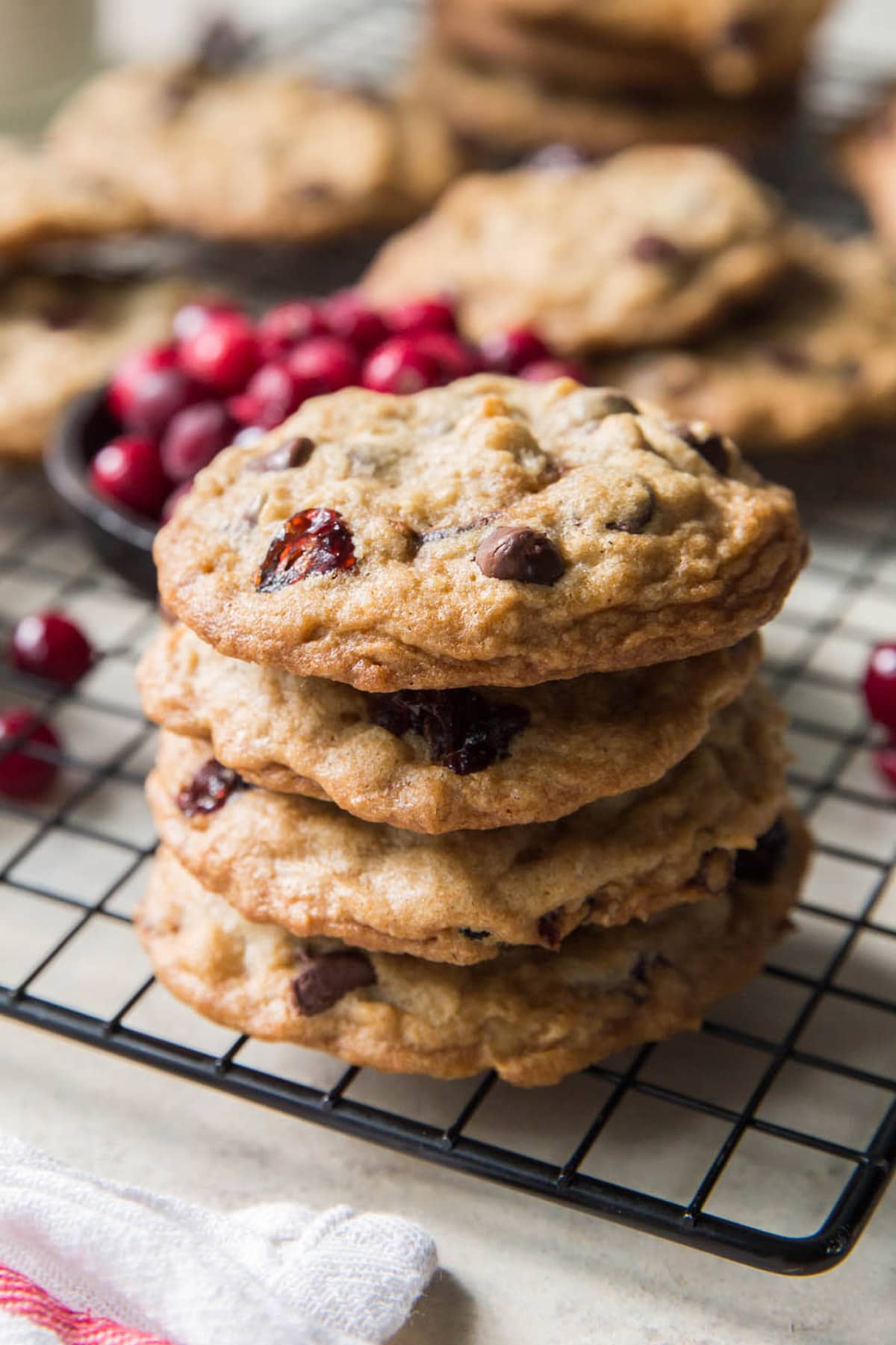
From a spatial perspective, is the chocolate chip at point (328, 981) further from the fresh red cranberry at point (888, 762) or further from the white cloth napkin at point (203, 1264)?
the fresh red cranberry at point (888, 762)

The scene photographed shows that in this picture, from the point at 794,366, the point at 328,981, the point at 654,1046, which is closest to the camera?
the point at 328,981

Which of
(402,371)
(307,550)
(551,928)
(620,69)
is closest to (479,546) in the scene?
(307,550)

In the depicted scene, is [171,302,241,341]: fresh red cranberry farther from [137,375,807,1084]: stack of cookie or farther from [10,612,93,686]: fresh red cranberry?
[137,375,807,1084]: stack of cookie

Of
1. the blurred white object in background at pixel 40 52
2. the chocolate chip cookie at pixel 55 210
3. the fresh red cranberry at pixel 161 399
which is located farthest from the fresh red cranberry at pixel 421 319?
the blurred white object in background at pixel 40 52

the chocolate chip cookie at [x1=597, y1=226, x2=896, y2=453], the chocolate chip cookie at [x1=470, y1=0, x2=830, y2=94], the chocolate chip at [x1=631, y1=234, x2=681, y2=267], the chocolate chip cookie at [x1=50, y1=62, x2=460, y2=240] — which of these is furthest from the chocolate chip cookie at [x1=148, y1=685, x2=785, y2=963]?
the chocolate chip cookie at [x1=470, y1=0, x2=830, y2=94]

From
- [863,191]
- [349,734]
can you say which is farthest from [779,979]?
[863,191]

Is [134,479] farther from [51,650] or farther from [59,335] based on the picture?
[59,335]
